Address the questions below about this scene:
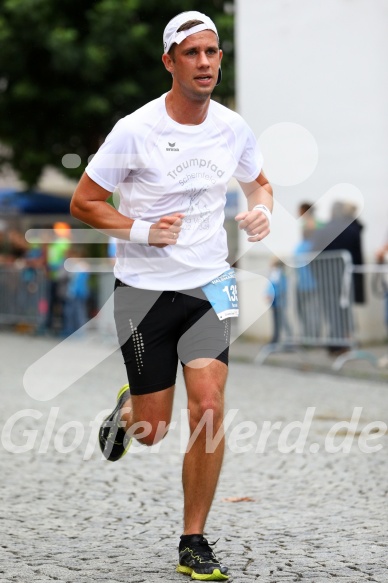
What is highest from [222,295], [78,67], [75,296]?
[78,67]

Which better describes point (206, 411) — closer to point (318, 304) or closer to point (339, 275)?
point (339, 275)

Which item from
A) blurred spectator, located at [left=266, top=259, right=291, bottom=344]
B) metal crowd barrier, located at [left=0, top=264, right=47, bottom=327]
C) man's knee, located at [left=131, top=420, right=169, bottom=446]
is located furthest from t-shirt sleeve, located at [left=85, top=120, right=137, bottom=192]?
metal crowd barrier, located at [left=0, top=264, right=47, bottom=327]

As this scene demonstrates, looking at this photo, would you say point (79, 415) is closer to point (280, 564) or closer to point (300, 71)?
point (280, 564)

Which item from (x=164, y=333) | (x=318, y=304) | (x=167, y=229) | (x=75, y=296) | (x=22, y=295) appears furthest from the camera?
(x=22, y=295)

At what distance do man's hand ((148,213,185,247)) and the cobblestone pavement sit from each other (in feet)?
3.97

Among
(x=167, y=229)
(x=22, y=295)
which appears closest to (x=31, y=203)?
(x=22, y=295)

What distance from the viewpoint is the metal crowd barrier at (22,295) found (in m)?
23.1

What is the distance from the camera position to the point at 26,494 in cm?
686

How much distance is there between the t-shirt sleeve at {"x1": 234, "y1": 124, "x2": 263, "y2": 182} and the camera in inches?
Answer: 215

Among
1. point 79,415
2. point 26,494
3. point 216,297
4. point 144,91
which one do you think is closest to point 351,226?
point 79,415

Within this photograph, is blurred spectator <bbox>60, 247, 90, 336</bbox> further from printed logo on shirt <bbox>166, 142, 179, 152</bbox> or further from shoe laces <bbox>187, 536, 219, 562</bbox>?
shoe laces <bbox>187, 536, 219, 562</bbox>

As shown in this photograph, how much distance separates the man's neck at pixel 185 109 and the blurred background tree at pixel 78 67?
20.7 meters

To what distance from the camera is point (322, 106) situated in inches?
750

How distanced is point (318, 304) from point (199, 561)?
10.1 metres
